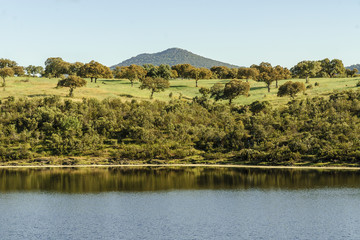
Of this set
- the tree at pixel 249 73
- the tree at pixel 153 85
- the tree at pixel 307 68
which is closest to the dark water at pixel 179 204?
the tree at pixel 153 85

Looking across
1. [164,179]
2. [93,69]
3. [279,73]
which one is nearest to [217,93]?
[279,73]

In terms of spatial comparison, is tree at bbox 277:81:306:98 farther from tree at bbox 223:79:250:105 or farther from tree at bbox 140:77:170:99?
tree at bbox 140:77:170:99

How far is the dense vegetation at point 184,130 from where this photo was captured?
108000 millimetres

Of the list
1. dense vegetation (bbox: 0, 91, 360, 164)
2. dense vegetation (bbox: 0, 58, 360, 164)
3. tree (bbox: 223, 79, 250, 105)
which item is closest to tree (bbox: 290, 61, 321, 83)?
dense vegetation (bbox: 0, 58, 360, 164)

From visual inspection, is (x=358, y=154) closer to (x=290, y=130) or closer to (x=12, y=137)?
(x=290, y=130)

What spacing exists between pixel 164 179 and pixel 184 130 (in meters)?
35.0

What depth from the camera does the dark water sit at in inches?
2009

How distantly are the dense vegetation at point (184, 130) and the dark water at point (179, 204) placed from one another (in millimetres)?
11736

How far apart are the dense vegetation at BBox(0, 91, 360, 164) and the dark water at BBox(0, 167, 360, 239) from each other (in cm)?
1174

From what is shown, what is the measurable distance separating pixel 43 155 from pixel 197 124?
44.3 metres

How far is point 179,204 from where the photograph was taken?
215 ft

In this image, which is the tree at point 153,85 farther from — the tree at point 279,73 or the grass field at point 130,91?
the tree at point 279,73

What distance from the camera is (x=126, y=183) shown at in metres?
83.1

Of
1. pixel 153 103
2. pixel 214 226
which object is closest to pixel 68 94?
pixel 153 103
